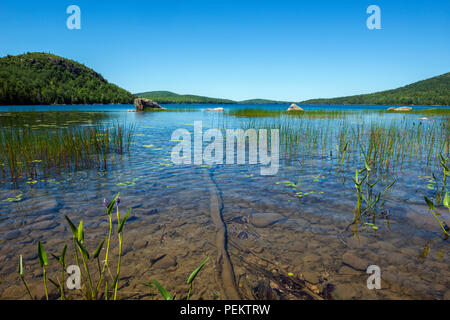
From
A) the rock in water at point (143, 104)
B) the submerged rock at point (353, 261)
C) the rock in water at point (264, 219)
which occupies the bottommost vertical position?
the submerged rock at point (353, 261)

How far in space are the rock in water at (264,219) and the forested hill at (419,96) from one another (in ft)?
298


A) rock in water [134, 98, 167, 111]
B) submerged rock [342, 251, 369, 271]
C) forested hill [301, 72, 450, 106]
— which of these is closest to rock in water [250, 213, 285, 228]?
submerged rock [342, 251, 369, 271]

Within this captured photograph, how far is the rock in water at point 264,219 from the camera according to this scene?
3.17m

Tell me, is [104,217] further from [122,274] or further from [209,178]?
[209,178]

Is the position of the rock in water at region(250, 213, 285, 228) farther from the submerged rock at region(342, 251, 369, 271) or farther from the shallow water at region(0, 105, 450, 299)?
the submerged rock at region(342, 251, 369, 271)

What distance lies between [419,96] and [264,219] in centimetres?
10550

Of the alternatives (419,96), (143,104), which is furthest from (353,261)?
(419,96)

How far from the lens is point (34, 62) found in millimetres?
92562

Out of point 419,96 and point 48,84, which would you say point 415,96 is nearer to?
point 419,96

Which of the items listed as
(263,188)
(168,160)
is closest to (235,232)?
(263,188)

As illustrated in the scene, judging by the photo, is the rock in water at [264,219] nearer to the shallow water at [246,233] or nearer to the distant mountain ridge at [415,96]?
the shallow water at [246,233]

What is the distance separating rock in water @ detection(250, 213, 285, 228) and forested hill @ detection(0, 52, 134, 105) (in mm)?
72164

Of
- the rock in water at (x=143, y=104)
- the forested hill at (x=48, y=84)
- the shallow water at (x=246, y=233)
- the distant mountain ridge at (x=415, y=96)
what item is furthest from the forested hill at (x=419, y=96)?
the forested hill at (x=48, y=84)

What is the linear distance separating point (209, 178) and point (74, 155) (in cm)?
447
